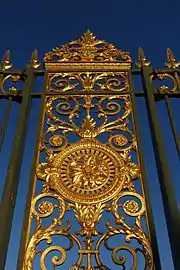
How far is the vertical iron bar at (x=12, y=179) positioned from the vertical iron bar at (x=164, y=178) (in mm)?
1101

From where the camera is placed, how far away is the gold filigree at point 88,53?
4.74 m

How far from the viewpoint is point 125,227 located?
10.7 feet

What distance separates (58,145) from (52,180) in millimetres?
403

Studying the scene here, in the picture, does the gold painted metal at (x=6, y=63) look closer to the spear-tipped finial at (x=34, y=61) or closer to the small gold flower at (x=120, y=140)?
the spear-tipped finial at (x=34, y=61)

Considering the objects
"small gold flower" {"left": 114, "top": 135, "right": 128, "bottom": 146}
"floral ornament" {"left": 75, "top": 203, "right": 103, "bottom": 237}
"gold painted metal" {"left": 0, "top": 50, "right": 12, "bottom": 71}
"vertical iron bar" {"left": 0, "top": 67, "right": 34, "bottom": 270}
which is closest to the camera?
"vertical iron bar" {"left": 0, "top": 67, "right": 34, "bottom": 270}

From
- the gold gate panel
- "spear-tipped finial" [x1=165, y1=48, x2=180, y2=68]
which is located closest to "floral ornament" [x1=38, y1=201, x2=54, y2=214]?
the gold gate panel

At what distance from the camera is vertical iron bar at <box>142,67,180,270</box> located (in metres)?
2.83

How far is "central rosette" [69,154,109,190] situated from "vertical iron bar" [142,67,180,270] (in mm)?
455

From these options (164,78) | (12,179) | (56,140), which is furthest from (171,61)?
(12,179)

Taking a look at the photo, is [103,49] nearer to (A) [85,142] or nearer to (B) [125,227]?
(A) [85,142]

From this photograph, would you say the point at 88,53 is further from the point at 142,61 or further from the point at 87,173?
the point at 87,173

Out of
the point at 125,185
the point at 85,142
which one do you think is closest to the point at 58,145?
the point at 85,142

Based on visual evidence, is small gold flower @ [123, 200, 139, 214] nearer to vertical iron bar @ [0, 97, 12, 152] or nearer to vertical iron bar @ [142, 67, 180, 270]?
vertical iron bar @ [142, 67, 180, 270]

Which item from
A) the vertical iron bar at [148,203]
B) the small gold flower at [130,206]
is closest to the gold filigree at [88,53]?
the vertical iron bar at [148,203]
